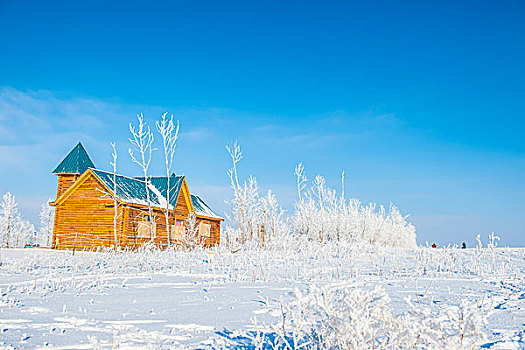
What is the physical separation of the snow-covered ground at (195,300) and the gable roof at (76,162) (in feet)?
62.4

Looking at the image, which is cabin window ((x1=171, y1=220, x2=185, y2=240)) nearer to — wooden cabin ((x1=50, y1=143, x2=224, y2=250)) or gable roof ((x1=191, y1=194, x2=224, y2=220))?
wooden cabin ((x1=50, y1=143, x2=224, y2=250))

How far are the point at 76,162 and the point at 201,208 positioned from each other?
10521 mm

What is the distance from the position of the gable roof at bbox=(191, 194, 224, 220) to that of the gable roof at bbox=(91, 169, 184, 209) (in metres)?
4.02

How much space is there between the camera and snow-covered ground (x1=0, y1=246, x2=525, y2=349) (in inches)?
172

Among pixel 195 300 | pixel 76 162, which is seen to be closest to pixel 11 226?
pixel 76 162

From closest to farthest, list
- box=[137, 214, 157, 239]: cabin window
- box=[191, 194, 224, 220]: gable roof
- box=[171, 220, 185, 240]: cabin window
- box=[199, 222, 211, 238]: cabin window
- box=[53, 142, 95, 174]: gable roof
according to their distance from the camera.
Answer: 1. box=[137, 214, 157, 239]: cabin window
2. box=[171, 220, 185, 240]: cabin window
3. box=[53, 142, 95, 174]: gable roof
4. box=[199, 222, 211, 238]: cabin window
5. box=[191, 194, 224, 220]: gable roof

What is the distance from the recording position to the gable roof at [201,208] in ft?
108

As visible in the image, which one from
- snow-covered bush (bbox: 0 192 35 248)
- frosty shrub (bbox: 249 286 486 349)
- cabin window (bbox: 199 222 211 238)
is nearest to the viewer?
frosty shrub (bbox: 249 286 486 349)

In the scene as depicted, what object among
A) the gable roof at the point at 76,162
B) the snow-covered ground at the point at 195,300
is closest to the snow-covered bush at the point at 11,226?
the gable roof at the point at 76,162

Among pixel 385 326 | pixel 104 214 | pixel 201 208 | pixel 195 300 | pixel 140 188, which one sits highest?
pixel 140 188

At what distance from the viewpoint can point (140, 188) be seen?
27.6 meters

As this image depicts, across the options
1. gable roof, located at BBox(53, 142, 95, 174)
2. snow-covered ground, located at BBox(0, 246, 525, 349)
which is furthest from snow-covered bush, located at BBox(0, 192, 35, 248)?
snow-covered ground, located at BBox(0, 246, 525, 349)

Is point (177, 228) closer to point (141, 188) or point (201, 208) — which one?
point (141, 188)

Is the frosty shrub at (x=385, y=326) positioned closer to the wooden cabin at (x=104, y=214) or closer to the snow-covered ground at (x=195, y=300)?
the snow-covered ground at (x=195, y=300)
